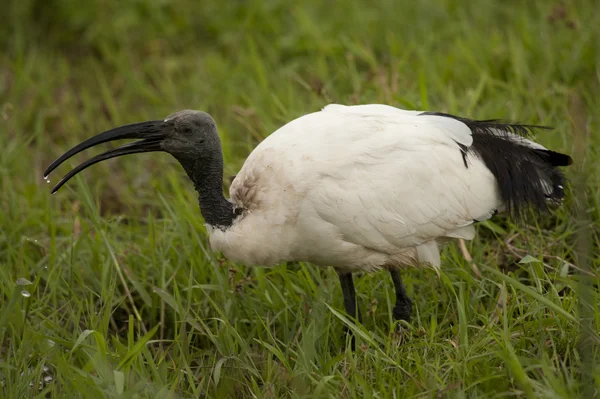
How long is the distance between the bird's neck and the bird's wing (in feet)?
1.28

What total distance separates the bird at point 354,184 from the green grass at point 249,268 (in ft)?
0.87

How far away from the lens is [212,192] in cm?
366

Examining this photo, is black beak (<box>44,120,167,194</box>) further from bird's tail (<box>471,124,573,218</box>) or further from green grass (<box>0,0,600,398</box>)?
bird's tail (<box>471,124,573,218</box>)

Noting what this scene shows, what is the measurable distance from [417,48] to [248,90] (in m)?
1.35

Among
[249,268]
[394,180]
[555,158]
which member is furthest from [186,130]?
[555,158]

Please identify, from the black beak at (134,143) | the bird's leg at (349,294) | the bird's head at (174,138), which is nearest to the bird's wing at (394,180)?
the bird's leg at (349,294)

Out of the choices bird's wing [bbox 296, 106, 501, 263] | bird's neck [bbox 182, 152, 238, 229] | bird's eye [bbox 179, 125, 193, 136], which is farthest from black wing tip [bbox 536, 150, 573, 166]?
bird's eye [bbox 179, 125, 193, 136]

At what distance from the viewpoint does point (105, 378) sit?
3.03 metres

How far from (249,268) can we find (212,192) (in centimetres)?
87

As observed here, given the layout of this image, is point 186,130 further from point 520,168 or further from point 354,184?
point 520,168

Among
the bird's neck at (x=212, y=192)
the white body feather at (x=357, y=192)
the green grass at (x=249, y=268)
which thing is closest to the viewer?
the green grass at (x=249, y=268)

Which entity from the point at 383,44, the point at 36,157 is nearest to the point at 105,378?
the point at 36,157

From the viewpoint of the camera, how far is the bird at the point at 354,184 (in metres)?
3.53

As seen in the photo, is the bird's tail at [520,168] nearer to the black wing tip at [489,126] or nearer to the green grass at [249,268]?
the black wing tip at [489,126]
